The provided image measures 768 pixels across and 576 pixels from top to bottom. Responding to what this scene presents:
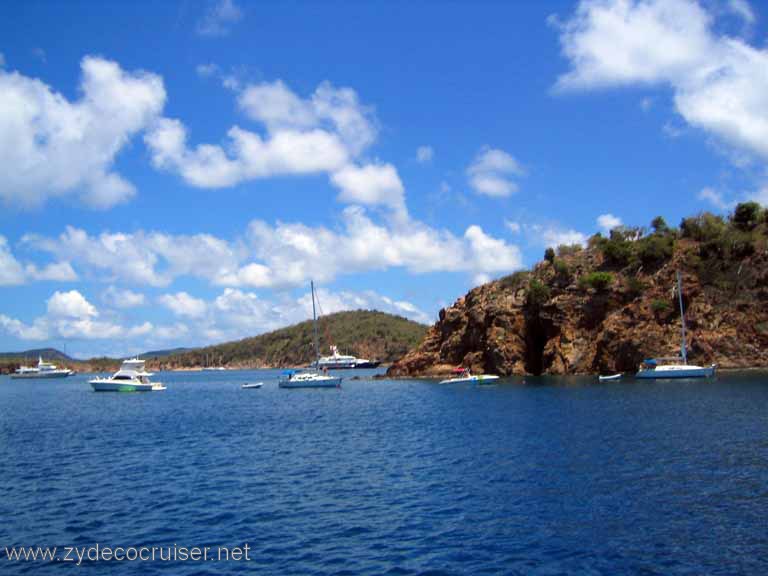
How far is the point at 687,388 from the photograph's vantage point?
6588cm

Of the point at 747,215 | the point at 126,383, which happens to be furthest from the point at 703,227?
the point at 126,383

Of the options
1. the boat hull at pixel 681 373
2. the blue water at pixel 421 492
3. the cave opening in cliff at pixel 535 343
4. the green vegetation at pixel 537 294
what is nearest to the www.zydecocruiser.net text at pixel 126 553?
the blue water at pixel 421 492

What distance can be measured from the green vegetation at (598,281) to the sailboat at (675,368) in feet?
38.2

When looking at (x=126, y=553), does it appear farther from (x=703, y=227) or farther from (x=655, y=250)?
(x=703, y=227)

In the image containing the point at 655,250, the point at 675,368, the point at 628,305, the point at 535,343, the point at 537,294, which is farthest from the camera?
the point at 535,343

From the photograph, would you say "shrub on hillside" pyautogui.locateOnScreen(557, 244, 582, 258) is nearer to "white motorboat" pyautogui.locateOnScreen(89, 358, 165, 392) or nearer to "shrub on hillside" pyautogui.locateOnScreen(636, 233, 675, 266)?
"shrub on hillside" pyautogui.locateOnScreen(636, 233, 675, 266)

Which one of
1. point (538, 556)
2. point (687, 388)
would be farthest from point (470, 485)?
point (687, 388)

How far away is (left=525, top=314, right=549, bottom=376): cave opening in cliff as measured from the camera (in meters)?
104

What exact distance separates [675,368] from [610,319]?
16.3 meters

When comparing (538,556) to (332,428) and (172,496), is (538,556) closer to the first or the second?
(172,496)

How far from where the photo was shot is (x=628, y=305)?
9506 centimetres

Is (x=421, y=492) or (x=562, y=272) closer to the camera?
(x=421, y=492)

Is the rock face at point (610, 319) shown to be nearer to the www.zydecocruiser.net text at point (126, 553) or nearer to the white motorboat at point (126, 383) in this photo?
the white motorboat at point (126, 383)

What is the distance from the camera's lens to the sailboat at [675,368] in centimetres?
7900
